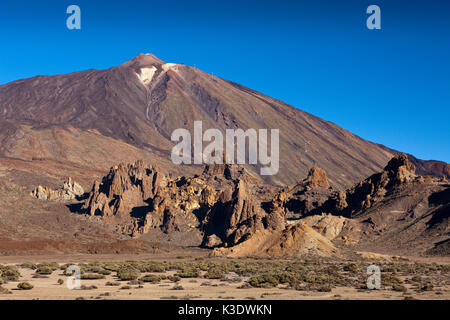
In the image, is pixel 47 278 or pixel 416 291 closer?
pixel 416 291

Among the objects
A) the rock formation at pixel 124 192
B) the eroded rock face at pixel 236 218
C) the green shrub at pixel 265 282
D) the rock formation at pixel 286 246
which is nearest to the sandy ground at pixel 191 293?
the green shrub at pixel 265 282

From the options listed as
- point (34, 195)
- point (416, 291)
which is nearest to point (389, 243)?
point (416, 291)

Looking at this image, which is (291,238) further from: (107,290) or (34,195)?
(34,195)

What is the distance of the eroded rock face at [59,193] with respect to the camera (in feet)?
353

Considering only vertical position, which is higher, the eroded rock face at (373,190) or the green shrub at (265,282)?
the eroded rock face at (373,190)

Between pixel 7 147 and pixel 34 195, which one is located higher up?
pixel 7 147

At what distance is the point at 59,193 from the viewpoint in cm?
10956

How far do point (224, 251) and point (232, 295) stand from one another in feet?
124

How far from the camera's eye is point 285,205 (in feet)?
316

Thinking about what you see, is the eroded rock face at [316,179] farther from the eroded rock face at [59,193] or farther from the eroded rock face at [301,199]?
the eroded rock face at [59,193]

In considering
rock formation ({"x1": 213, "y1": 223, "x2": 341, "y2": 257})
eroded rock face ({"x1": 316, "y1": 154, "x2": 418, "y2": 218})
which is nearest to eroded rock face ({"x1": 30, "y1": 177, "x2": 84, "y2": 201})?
eroded rock face ({"x1": 316, "y1": 154, "x2": 418, "y2": 218})

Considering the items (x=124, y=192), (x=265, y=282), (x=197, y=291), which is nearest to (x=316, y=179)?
(x=124, y=192)

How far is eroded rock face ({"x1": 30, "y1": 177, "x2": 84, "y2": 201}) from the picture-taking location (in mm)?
107500

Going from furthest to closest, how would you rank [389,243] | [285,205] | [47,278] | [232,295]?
[285,205], [389,243], [47,278], [232,295]
